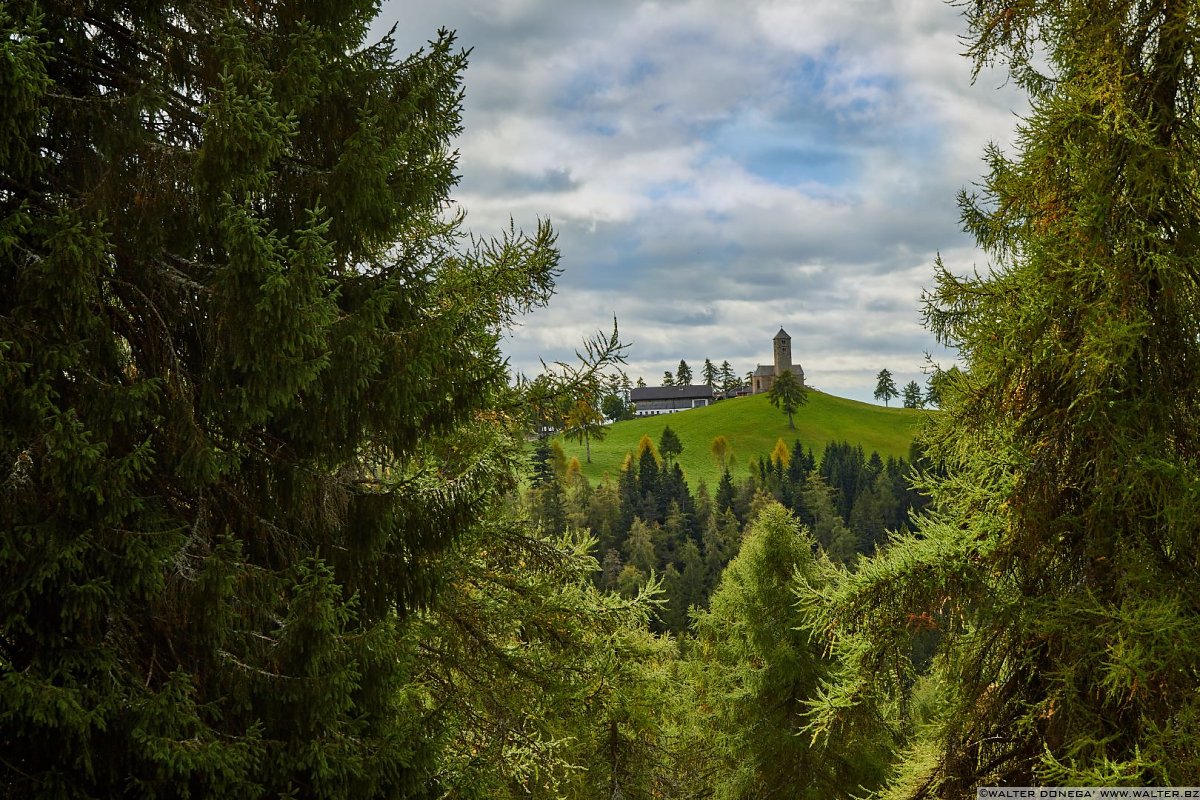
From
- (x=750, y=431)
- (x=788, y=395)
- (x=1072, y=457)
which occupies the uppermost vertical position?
(x=788, y=395)

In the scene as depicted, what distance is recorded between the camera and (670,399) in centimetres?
19500

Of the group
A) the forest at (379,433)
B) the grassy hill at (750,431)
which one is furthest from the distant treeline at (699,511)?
the forest at (379,433)

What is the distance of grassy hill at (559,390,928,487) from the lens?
130875 mm

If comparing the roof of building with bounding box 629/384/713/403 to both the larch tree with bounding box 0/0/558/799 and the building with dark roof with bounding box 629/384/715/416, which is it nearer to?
the building with dark roof with bounding box 629/384/715/416

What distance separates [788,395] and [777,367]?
4229cm

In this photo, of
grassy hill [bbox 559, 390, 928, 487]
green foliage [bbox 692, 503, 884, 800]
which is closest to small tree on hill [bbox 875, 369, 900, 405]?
Result: grassy hill [bbox 559, 390, 928, 487]

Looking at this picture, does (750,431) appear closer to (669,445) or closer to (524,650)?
(669,445)

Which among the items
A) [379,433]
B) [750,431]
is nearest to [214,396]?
[379,433]

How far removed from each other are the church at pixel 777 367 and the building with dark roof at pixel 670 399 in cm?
1185

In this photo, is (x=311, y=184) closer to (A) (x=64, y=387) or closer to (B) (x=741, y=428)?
(A) (x=64, y=387)

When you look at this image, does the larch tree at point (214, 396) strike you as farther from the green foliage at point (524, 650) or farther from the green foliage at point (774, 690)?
the green foliage at point (774, 690)

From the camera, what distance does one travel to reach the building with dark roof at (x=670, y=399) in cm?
19425

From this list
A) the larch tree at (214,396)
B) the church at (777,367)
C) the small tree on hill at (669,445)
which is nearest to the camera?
the larch tree at (214,396)

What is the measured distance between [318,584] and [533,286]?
476 cm
